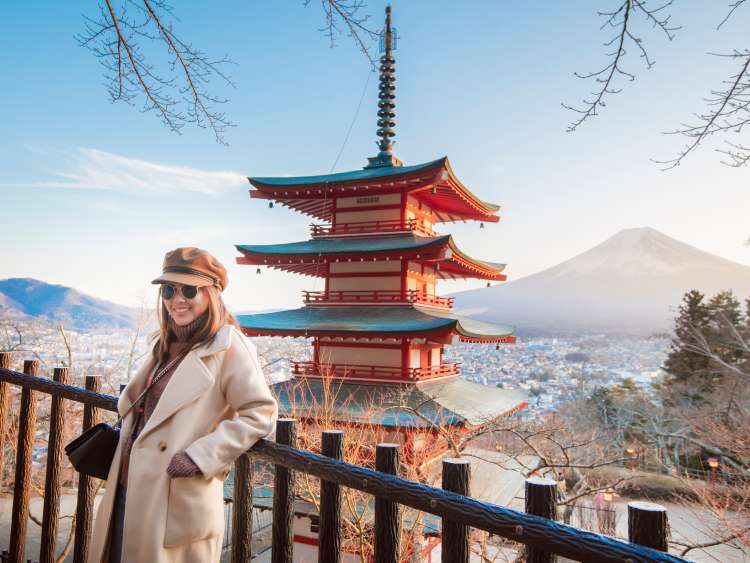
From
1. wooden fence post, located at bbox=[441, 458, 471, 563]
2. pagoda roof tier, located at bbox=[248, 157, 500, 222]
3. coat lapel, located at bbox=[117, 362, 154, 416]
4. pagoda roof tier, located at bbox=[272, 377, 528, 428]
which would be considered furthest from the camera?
pagoda roof tier, located at bbox=[248, 157, 500, 222]

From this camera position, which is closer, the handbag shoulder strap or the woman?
the woman

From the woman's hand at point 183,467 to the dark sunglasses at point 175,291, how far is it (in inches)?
24.6

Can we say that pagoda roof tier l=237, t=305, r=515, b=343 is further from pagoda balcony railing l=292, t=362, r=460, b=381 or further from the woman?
the woman

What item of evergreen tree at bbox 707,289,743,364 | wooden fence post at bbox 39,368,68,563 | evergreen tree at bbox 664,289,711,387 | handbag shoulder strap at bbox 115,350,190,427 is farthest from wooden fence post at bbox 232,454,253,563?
evergreen tree at bbox 664,289,711,387

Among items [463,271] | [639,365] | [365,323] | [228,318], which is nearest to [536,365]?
[639,365]

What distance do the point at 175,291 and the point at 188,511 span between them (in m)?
0.82

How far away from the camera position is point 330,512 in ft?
5.35

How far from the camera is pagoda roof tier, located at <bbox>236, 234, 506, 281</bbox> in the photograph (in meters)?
10.7

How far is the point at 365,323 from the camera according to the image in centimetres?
1073

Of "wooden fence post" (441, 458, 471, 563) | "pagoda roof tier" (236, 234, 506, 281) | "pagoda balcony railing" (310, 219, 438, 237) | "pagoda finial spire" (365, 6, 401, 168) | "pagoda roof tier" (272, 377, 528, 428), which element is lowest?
"pagoda roof tier" (272, 377, 528, 428)

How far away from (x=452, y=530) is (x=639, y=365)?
190ft

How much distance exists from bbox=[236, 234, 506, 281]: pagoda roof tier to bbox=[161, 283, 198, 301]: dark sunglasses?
8673 millimetres

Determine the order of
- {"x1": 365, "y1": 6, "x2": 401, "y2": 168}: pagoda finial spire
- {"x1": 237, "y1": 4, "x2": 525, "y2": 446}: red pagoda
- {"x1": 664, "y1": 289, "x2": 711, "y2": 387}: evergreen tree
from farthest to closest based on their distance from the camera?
1. {"x1": 664, "y1": 289, "x2": 711, "y2": 387}: evergreen tree
2. {"x1": 365, "y1": 6, "x2": 401, "y2": 168}: pagoda finial spire
3. {"x1": 237, "y1": 4, "x2": 525, "y2": 446}: red pagoda

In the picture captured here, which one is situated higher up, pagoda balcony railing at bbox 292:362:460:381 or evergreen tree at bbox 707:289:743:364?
evergreen tree at bbox 707:289:743:364
